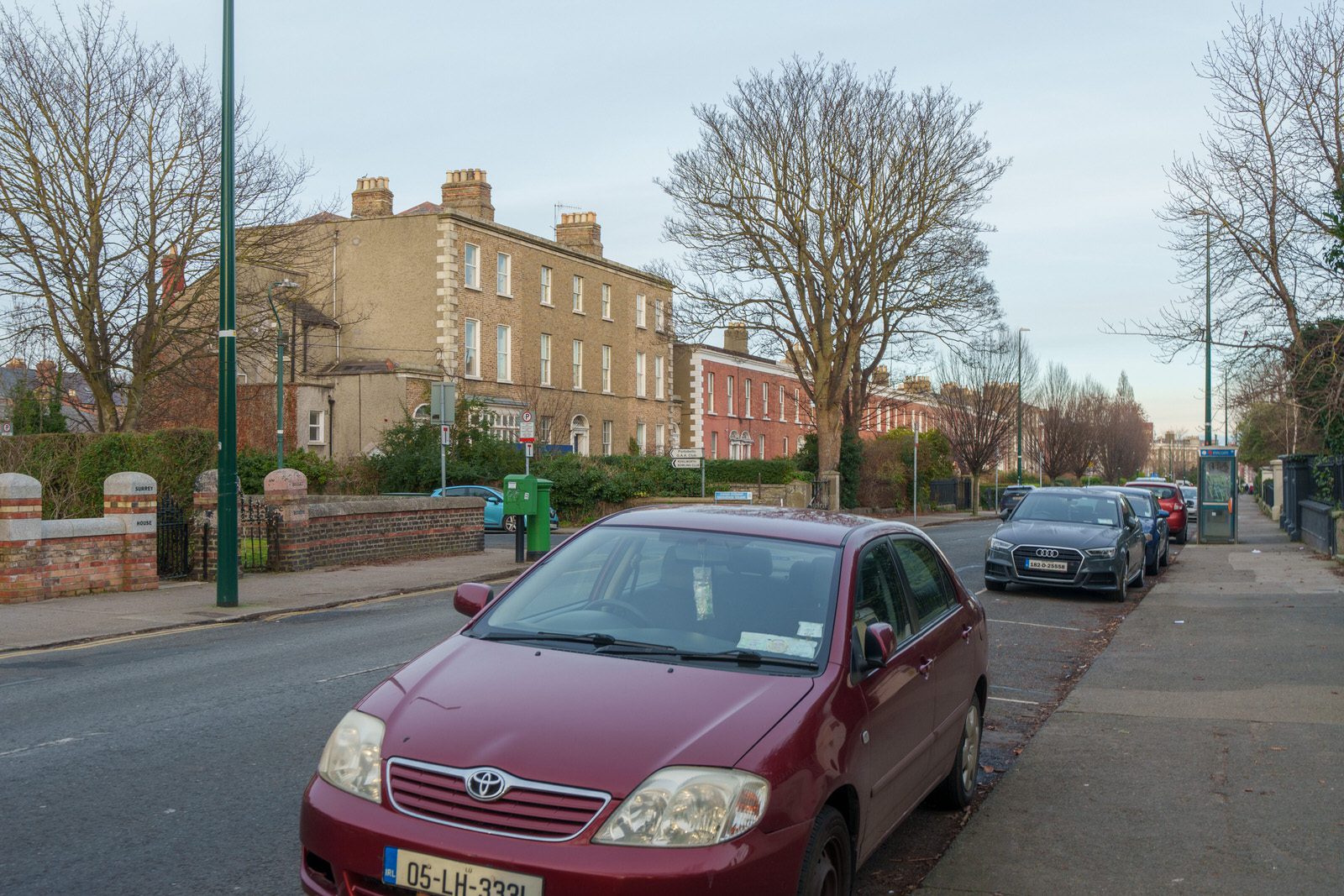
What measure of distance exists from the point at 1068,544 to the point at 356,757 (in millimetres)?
14309

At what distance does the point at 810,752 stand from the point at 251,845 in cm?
277

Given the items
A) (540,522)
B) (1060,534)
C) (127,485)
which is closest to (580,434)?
(540,522)

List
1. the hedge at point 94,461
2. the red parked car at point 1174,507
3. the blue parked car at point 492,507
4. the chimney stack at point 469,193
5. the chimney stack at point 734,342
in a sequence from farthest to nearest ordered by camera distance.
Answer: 1. the chimney stack at point 734,342
2. the chimney stack at point 469,193
3. the blue parked car at point 492,507
4. the red parked car at point 1174,507
5. the hedge at point 94,461

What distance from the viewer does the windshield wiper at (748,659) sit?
432cm

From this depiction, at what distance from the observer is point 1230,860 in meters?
5.35

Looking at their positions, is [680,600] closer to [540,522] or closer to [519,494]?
[519,494]

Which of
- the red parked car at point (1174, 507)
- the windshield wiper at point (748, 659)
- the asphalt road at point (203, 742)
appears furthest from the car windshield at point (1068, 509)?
the windshield wiper at point (748, 659)

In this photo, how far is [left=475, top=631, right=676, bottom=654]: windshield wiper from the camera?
4.45 metres

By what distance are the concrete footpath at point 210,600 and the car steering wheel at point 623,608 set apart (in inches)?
336

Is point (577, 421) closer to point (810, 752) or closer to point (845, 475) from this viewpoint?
point (845, 475)

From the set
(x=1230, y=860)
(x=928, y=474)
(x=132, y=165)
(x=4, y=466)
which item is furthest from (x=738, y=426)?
(x=1230, y=860)

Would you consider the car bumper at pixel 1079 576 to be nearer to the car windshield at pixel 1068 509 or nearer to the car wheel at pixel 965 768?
the car windshield at pixel 1068 509

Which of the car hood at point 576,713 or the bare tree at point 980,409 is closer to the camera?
the car hood at point 576,713

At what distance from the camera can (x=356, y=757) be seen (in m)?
3.88
